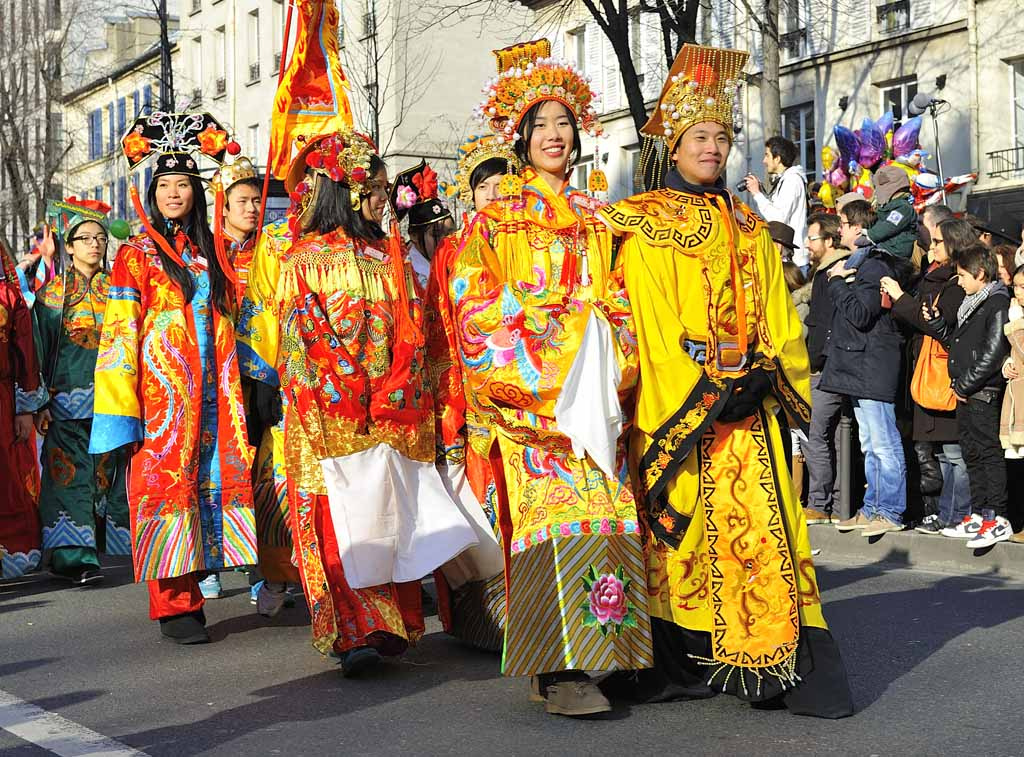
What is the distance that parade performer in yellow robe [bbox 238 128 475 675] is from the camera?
590cm

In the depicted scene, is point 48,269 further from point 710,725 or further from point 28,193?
point 28,193

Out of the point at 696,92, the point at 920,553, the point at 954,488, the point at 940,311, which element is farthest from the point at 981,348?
the point at 696,92

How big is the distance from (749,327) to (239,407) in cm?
286

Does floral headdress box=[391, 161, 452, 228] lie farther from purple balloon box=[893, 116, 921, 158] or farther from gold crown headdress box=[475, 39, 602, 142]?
purple balloon box=[893, 116, 921, 158]

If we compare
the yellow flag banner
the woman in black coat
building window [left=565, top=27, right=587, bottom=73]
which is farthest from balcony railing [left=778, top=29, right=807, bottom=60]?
the yellow flag banner

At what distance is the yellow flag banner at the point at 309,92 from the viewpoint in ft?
21.6

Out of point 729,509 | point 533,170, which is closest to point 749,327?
point 729,509

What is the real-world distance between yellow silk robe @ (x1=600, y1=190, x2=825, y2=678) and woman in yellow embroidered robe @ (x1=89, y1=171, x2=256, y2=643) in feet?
8.24

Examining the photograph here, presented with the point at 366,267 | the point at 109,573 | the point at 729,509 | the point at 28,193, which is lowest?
the point at 109,573

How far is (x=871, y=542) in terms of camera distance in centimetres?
932

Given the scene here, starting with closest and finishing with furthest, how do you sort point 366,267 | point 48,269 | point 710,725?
1. point 710,725
2. point 366,267
3. point 48,269

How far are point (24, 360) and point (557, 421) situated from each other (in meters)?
5.03

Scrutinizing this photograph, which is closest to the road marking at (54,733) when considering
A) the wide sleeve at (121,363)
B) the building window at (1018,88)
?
the wide sleeve at (121,363)

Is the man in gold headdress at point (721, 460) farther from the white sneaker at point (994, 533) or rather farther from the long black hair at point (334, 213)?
the white sneaker at point (994, 533)
